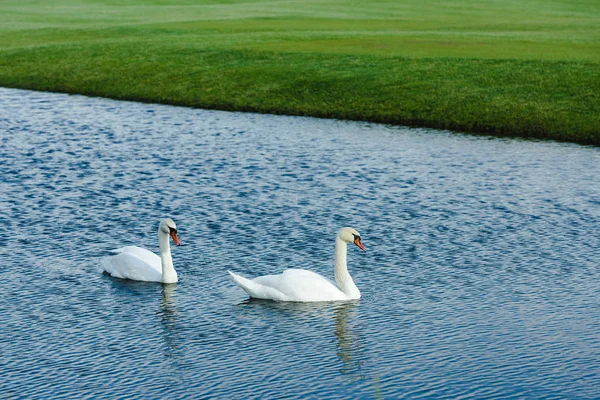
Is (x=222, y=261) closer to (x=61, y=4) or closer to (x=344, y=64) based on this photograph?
(x=344, y=64)

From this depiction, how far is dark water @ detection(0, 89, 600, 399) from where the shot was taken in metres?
16.2

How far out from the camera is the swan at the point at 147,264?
20938mm

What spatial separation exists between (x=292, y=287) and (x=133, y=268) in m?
3.47

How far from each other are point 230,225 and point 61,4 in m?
77.4

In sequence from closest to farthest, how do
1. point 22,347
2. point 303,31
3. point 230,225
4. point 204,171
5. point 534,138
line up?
point 22,347 < point 230,225 < point 204,171 < point 534,138 < point 303,31

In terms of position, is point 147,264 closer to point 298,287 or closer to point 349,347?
point 298,287

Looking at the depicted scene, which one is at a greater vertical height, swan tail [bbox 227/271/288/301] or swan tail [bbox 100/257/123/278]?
swan tail [bbox 227/271/288/301]

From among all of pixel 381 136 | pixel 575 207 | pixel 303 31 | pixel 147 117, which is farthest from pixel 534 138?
pixel 303 31

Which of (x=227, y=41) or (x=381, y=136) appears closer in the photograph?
(x=381, y=136)

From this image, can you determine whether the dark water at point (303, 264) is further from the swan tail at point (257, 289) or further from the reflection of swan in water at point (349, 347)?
the swan tail at point (257, 289)

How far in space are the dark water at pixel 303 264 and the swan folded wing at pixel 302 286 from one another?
0.80 ft

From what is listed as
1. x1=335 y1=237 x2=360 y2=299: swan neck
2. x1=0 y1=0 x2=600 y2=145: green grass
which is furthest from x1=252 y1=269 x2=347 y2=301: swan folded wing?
x1=0 y1=0 x2=600 y2=145: green grass

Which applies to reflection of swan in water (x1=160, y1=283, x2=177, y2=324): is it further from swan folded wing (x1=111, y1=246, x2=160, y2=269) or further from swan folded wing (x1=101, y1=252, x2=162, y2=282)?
swan folded wing (x1=111, y1=246, x2=160, y2=269)

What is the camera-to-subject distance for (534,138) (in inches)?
1503
